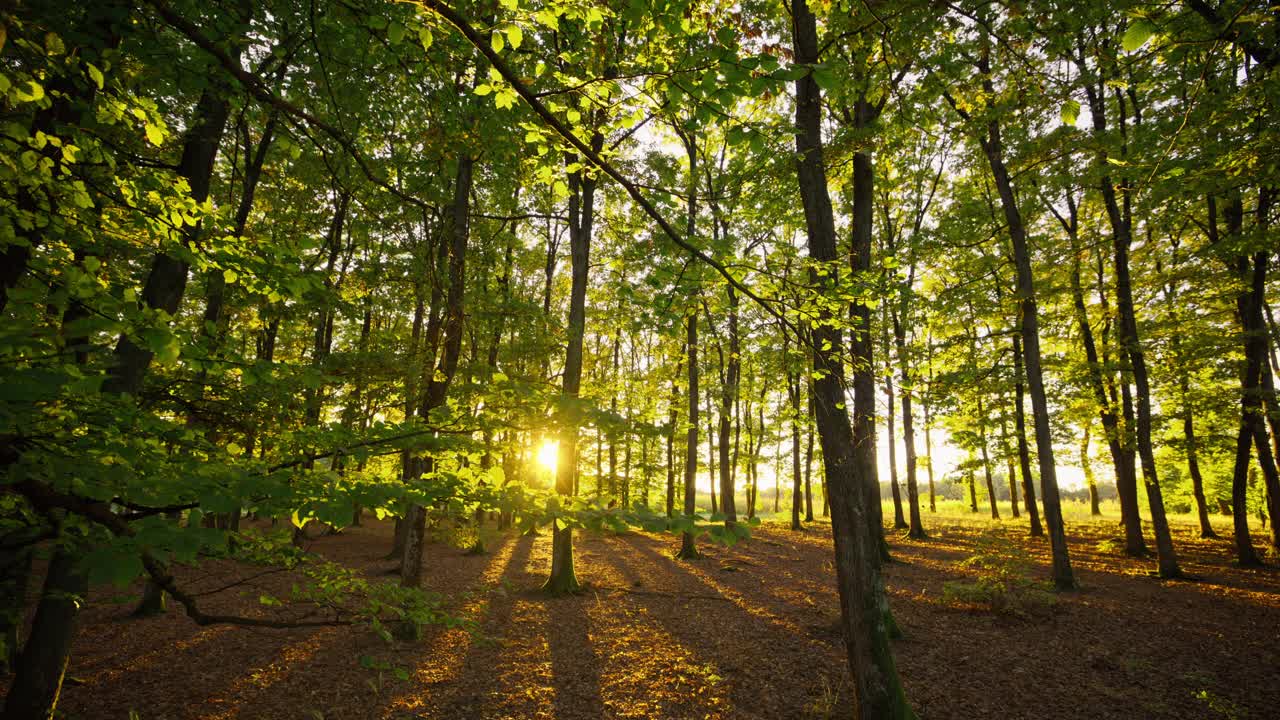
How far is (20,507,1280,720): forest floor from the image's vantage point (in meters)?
5.98

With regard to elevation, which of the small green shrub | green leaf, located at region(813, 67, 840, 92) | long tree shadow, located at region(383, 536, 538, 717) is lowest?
long tree shadow, located at region(383, 536, 538, 717)

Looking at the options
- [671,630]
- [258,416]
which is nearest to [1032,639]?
[671,630]

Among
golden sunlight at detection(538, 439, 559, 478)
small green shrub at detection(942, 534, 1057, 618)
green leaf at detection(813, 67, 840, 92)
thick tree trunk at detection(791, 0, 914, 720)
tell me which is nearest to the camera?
green leaf at detection(813, 67, 840, 92)

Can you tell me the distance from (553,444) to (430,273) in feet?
6.01

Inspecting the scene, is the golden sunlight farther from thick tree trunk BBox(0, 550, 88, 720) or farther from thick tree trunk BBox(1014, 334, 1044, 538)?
thick tree trunk BBox(1014, 334, 1044, 538)

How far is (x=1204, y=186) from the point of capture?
21.0 ft

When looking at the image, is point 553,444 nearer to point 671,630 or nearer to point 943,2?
point 943,2

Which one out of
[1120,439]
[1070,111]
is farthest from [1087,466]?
[1070,111]

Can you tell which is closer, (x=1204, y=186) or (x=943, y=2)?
(x=943, y=2)

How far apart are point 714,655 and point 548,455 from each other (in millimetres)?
6413

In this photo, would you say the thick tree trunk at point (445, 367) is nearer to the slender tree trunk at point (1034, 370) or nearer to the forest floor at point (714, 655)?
the forest floor at point (714, 655)

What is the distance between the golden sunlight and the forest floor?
1.56 m

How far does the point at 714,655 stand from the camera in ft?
25.1

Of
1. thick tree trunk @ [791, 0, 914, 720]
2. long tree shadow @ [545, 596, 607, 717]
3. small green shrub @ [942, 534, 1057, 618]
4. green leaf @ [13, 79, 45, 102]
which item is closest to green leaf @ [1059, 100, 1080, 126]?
thick tree trunk @ [791, 0, 914, 720]
